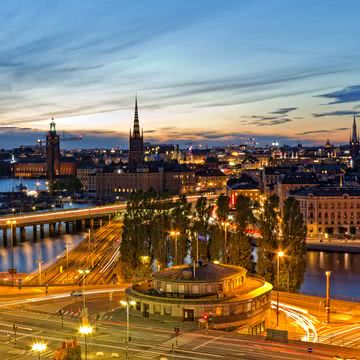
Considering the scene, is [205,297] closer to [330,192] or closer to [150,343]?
[150,343]

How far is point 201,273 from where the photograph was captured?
18.5 metres

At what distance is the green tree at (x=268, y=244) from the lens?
82.9ft

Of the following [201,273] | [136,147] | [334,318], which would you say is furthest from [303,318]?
[136,147]

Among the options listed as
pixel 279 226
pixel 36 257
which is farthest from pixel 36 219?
pixel 279 226

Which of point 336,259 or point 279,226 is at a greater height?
point 279,226

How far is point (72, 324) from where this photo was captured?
16.7 m

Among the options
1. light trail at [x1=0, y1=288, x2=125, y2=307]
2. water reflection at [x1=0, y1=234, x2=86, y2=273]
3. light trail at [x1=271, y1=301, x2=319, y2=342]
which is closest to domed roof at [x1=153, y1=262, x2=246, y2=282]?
light trail at [x1=271, y1=301, x2=319, y2=342]

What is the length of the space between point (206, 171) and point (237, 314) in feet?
342

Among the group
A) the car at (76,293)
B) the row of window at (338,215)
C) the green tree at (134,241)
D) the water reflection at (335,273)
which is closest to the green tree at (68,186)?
the row of window at (338,215)

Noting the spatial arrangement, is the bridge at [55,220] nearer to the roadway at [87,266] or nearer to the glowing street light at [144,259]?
the roadway at [87,266]

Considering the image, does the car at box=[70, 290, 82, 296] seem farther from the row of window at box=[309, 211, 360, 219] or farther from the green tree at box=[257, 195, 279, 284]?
the row of window at box=[309, 211, 360, 219]

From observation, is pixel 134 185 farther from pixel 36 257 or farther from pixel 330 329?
pixel 330 329

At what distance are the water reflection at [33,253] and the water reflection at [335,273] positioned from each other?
15.4 metres

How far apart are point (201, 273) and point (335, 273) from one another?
20.4 m
